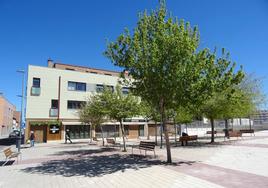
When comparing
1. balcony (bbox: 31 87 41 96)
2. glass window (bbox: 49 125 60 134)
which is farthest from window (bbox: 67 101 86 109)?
balcony (bbox: 31 87 41 96)

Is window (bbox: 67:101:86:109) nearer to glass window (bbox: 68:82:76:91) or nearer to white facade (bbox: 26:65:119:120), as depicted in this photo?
white facade (bbox: 26:65:119:120)

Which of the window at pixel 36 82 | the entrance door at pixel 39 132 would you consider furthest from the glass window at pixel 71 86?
the entrance door at pixel 39 132

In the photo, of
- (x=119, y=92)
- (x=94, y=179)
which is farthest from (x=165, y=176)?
(x=119, y=92)

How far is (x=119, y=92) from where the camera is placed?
17.8m

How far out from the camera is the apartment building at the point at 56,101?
108 ft

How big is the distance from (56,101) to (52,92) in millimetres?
1488

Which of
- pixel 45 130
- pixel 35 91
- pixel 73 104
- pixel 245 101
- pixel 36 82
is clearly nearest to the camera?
pixel 245 101

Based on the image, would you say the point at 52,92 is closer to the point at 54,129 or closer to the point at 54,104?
the point at 54,104

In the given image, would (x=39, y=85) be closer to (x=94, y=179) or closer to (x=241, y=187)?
(x=94, y=179)

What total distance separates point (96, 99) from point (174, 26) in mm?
10371

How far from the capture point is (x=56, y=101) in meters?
34.9

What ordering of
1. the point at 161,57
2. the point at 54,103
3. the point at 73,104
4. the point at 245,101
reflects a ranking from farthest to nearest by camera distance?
1. the point at 73,104
2. the point at 54,103
3. the point at 245,101
4. the point at 161,57

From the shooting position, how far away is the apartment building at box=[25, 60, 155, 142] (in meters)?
32.8

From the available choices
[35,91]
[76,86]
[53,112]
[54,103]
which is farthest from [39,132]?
[76,86]
